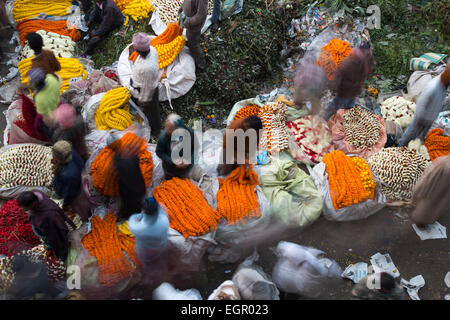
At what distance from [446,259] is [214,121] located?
3.67 meters

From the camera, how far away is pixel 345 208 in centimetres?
488

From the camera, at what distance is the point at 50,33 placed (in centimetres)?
622

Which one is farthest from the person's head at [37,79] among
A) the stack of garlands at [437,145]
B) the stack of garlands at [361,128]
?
the stack of garlands at [437,145]

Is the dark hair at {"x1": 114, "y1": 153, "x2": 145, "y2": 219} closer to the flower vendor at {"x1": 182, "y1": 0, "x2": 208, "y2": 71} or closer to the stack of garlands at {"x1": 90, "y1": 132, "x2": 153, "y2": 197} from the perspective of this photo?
the stack of garlands at {"x1": 90, "y1": 132, "x2": 153, "y2": 197}

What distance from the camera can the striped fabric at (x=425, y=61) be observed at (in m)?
6.20

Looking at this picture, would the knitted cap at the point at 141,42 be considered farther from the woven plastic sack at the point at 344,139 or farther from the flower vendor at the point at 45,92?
the woven plastic sack at the point at 344,139

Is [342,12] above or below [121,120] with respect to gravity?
above

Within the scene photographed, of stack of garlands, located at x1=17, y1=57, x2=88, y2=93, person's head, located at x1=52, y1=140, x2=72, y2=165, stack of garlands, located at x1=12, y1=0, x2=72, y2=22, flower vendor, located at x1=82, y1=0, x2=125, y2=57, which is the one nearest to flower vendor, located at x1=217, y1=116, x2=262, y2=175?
person's head, located at x1=52, y1=140, x2=72, y2=165

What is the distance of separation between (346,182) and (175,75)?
296 centimetres

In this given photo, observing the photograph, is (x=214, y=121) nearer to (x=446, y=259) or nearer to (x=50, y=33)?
(x=50, y=33)

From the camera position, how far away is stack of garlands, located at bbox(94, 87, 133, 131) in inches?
210

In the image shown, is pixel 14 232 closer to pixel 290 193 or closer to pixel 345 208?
pixel 290 193

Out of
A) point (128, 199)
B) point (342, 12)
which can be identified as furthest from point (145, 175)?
point (342, 12)

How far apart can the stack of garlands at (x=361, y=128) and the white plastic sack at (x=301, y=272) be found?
2.14 m
